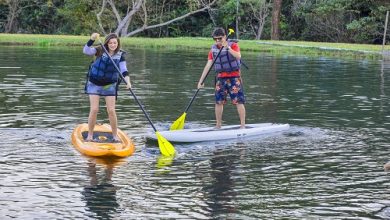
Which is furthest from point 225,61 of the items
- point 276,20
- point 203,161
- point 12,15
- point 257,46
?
point 12,15

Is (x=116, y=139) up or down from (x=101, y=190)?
up

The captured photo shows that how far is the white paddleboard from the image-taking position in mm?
11992

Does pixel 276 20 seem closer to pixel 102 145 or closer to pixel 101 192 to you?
pixel 102 145

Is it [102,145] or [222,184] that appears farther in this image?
[102,145]

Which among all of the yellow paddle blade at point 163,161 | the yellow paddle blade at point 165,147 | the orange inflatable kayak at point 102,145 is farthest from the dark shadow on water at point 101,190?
the yellow paddle blade at point 165,147

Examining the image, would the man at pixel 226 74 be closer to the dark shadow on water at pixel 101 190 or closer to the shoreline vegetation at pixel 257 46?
the dark shadow on water at pixel 101 190

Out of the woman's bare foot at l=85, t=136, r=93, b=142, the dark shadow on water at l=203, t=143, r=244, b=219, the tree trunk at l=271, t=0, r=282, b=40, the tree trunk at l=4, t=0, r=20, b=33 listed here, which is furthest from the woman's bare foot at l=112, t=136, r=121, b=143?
the tree trunk at l=4, t=0, r=20, b=33

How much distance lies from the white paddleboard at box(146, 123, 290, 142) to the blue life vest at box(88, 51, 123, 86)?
1358 mm

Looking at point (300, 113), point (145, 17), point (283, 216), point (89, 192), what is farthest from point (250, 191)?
point (145, 17)

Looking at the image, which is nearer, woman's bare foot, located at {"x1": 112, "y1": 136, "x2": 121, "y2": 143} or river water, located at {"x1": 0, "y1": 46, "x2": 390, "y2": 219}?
river water, located at {"x1": 0, "y1": 46, "x2": 390, "y2": 219}

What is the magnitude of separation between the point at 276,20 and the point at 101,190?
3857 centimetres

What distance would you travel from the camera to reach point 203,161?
10586mm

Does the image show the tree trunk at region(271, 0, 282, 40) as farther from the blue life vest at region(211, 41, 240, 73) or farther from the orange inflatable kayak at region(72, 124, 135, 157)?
the orange inflatable kayak at region(72, 124, 135, 157)

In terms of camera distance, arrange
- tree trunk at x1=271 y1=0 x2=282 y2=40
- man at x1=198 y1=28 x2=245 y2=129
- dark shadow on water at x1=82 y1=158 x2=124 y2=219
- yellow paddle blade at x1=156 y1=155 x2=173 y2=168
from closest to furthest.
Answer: dark shadow on water at x1=82 y1=158 x2=124 y2=219 → yellow paddle blade at x1=156 y1=155 x2=173 y2=168 → man at x1=198 y1=28 x2=245 y2=129 → tree trunk at x1=271 y1=0 x2=282 y2=40
